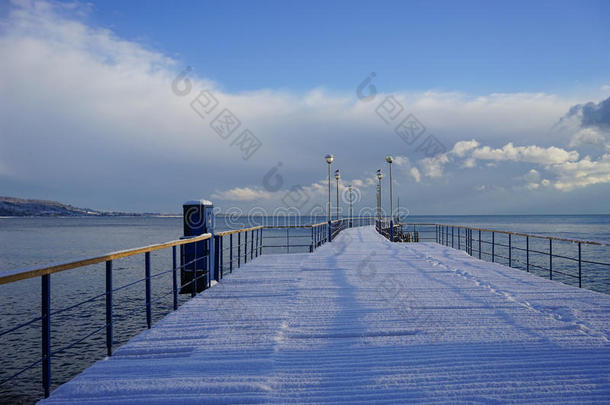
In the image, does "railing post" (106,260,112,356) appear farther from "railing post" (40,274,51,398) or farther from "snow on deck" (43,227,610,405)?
"railing post" (40,274,51,398)

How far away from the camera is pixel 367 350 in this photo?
332 cm

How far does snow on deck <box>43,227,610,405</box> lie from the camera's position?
8.42 feet

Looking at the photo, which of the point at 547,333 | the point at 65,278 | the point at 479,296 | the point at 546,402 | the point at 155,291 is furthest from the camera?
the point at 65,278

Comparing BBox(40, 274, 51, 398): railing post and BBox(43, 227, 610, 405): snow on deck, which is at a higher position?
BBox(40, 274, 51, 398): railing post

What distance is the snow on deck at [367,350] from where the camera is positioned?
2566 millimetres

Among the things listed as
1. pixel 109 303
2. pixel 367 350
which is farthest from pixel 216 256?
pixel 367 350

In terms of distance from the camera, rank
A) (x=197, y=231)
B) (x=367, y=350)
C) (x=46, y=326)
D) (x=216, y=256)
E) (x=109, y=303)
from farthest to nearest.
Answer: (x=197, y=231) < (x=216, y=256) < (x=109, y=303) < (x=367, y=350) < (x=46, y=326)

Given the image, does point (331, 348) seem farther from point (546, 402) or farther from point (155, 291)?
point (155, 291)

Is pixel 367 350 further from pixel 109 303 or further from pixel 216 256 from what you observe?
pixel 216 256

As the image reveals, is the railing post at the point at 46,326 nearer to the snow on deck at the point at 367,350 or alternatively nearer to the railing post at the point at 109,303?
the snow on deck at the point at 367,350

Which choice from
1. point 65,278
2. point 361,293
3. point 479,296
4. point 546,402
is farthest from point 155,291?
point 546,402

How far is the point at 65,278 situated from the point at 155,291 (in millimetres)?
5716

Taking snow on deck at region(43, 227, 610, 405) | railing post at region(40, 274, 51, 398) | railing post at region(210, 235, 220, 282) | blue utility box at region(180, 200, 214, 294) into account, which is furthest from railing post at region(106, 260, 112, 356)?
blue utility box at region(180, 200, 214, 294)

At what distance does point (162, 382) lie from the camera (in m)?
2.73
